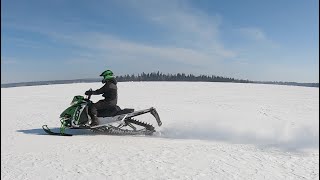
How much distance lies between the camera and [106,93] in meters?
9.29

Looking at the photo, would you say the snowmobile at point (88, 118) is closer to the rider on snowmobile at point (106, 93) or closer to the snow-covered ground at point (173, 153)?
the rider on snowmobile at point (106, 93)

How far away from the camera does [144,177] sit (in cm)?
549

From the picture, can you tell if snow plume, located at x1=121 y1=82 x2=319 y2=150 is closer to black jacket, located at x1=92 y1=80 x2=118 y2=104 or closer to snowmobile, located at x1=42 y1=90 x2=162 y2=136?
snowmobile, located at x1=42 y1=90 x2=162 y2=136

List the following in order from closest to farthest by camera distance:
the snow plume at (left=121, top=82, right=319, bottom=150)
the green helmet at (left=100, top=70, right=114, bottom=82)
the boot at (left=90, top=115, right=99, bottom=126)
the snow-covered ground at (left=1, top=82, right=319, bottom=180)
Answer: the snow-covered ground at (left=1, top=82, right=319, bottom=180) < the snow plume at (left=121, top=82, right=319, bottom=150) < the green helmet at (left=100, top=70, right=114, bottom=82) < the boot at (left=90, top=115, right=99, bottom=126)

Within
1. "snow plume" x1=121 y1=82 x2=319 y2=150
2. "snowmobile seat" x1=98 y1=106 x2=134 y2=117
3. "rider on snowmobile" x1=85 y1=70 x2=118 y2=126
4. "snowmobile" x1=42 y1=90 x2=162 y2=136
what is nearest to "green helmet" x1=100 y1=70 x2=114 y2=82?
"rider on snowmobile" x1=85 y1=70 x2=118 y2=126

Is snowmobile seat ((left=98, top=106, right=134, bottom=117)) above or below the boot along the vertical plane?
above

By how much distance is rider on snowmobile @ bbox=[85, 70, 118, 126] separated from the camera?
9.23m

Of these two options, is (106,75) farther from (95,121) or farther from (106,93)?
(95,121)

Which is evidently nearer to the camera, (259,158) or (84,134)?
(259,158)

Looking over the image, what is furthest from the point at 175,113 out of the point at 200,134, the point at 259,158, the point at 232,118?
the point at 259,158

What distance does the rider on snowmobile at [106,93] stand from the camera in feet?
30.3

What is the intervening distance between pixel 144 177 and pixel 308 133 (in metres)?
5.80

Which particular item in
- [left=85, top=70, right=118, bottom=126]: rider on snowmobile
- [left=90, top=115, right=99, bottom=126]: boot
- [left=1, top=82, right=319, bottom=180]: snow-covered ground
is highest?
[left=85, top=70, right=118, bottom=126]: rider on snowmobile

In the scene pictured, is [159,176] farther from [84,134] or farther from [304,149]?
[84,134]
